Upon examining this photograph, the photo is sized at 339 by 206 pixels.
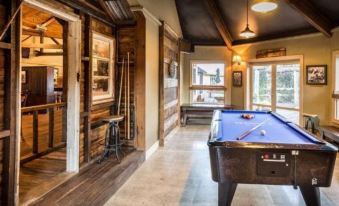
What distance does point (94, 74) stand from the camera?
471 centimetres

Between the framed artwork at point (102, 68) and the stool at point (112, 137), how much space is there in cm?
44

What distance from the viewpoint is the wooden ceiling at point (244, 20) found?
620 centimetres

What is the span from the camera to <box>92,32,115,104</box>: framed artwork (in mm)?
4691

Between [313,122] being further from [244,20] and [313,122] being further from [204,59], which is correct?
[204,59]

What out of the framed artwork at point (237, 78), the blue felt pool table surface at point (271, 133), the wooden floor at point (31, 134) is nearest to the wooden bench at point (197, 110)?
the framed artwork at point (237, 78)

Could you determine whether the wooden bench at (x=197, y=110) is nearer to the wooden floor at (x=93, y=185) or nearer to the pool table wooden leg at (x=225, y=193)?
the wooden floor at (x=93, y=185)

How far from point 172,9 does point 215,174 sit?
6.17m

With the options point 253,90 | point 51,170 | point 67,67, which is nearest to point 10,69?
point 67,67

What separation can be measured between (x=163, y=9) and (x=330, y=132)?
459 centimetres

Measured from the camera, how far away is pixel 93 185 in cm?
348

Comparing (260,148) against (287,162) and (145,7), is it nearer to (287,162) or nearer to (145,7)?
(287,162)

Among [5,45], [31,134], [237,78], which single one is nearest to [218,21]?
[237,78]

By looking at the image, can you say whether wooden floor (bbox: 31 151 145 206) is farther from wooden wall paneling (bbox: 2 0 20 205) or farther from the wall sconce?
the wall sconce

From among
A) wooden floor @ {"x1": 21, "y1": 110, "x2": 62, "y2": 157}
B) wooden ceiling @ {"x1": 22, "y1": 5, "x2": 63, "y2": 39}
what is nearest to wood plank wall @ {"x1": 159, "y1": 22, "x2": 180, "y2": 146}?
wooden floor @ {"x1": 21, "y1": 110, "x2": 62, "y2": 157}
